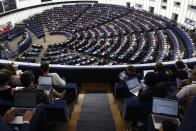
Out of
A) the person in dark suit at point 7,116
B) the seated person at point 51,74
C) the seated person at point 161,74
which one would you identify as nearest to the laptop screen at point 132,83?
the seated person at point 161,74

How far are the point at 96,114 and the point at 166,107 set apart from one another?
175 cm

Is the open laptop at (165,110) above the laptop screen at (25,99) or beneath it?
beneath

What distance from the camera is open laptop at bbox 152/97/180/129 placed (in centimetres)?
309

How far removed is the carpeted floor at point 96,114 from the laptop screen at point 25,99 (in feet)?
4.01

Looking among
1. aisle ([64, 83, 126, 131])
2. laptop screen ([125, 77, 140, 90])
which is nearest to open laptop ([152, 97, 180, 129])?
aisle ([64, 83, 126, 131])

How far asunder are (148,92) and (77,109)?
6.53 feet

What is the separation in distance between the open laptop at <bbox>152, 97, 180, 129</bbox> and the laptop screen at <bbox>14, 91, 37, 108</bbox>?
2.32m

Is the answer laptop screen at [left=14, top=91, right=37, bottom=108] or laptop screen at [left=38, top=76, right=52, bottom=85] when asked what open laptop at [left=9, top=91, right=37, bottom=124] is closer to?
laptop screen at [left=14, top=91, right=37, bottom=108]

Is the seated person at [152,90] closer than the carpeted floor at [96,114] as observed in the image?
Yes

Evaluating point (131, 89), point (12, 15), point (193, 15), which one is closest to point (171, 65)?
point (131, 89)

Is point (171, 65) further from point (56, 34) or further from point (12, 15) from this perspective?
point (12, 15)

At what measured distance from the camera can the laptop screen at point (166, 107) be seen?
310 centimetres

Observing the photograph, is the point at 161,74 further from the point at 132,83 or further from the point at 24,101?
the point at 24,101

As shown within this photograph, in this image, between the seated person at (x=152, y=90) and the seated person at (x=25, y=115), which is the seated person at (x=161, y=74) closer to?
the seated person at (x=152, y=90)
